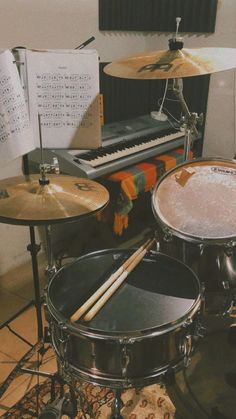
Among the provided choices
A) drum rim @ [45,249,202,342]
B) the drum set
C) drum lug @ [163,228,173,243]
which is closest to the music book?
the drum set

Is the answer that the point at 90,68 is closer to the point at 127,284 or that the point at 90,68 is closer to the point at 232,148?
the point at 127,284

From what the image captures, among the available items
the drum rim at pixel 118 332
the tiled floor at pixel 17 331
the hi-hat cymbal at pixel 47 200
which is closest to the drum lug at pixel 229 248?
the drum rim at pixel 118 332

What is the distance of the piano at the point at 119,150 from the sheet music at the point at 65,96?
41 cm

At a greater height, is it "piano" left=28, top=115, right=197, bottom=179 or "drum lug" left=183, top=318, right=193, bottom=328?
"piano" left=28, top=115, right=197, bottom=179

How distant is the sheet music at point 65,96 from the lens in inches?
62.9

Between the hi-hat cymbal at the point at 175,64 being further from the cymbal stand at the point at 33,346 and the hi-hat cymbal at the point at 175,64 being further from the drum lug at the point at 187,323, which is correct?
the drum lug at the point at 187,323

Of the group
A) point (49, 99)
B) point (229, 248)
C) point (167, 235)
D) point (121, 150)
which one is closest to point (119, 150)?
point (121, 150)

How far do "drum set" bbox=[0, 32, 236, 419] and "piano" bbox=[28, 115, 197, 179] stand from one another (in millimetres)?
599

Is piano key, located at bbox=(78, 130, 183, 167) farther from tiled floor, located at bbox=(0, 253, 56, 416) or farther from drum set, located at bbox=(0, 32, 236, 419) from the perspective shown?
tiled floor, located at bbox=(0, 253, 56, 416)

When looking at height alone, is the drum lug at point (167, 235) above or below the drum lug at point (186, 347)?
above

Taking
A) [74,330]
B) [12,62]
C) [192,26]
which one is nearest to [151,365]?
[74,330]

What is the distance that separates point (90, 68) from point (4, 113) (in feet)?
1.45

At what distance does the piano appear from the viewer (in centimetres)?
221

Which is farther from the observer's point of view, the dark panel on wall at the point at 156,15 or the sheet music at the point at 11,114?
the dark panel on wall at the point at 156,15
